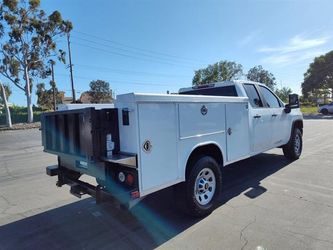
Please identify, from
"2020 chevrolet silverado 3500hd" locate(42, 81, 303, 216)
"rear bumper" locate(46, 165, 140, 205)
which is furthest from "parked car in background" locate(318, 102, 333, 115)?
"rear bumper" locate(46, 165, 140, 205)

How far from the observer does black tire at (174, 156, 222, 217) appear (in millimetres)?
4148

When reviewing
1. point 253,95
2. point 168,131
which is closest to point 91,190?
point 168,131

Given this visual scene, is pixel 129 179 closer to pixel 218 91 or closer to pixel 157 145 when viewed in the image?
pixel 157 145

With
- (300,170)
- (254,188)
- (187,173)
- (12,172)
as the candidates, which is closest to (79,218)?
(187,173)

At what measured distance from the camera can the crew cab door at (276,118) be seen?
662 cm

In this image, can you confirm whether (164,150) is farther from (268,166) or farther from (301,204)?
(268,166)

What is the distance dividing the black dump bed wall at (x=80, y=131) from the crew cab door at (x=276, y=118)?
4157 mm

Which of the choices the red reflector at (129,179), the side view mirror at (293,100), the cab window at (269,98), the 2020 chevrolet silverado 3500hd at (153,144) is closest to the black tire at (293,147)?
the side view mirror at (293,100)

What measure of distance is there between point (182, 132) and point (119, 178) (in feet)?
3.41

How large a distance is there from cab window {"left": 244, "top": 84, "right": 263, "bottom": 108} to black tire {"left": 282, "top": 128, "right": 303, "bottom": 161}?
7.18 feet

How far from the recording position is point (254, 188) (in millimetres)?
5648

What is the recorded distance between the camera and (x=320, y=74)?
47.5m

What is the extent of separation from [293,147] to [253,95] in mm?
2672

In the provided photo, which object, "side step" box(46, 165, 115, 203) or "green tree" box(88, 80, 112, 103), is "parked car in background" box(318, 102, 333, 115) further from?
"green tree" box(88, 80, 112, 103)
